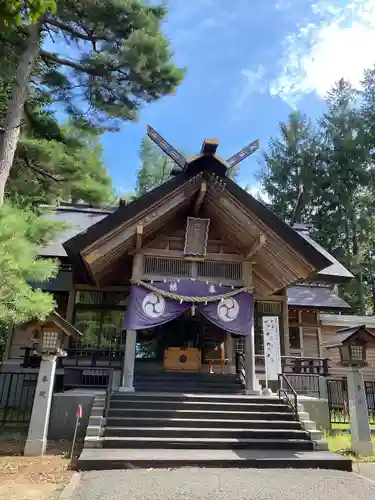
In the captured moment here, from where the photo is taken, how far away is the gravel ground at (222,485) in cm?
466

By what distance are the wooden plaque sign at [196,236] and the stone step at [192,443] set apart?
4.67 meters

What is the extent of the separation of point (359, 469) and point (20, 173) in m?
10.4

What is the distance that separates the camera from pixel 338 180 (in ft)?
88.7

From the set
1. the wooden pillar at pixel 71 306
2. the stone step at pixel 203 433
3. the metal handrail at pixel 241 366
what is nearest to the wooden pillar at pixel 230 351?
the metal handrail at pixel 241 366

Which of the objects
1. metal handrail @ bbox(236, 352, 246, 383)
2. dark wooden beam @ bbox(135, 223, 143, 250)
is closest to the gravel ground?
metal handrail @ bbox(236, 352, 246, 383)

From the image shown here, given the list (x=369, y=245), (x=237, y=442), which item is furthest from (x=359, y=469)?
(x=369, y=245)

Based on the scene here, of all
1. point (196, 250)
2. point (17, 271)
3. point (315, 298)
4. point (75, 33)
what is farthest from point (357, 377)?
point (75, 33)

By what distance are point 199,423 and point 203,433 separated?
0.97ft

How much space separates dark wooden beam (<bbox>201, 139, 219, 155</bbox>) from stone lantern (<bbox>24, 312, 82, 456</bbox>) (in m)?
5.14

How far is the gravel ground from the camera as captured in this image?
4.66 metres

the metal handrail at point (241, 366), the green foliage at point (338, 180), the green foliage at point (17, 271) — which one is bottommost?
the metal handrail at point (241, 366)

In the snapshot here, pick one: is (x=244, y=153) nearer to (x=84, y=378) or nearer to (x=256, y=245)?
(x=256, y=245)

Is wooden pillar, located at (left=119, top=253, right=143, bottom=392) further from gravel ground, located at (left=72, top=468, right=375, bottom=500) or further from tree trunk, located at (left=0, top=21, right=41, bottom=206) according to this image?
tree trunk, located at (left=0, top=21, right=41, bottom=206)

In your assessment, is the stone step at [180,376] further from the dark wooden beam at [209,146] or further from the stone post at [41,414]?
the dark wooden beam at [209,146]
